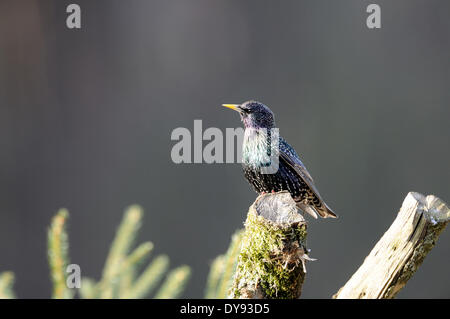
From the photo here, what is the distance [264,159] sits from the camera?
2279mm

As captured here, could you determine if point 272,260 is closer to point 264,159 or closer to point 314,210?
point 264,159

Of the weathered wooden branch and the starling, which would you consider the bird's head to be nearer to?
the starling

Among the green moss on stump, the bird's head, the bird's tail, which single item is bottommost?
the bird's tail

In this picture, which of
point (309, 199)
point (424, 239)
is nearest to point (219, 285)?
point (424, 239)

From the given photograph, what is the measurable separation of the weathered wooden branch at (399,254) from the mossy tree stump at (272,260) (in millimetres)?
141

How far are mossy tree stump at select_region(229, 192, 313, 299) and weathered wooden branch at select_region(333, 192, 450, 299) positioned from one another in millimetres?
141

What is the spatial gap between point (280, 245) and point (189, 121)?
335cm

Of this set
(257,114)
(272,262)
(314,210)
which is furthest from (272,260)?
(314,210)

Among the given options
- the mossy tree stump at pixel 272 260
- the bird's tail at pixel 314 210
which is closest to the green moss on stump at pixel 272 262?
the mossy tree stump at pixel 272 260

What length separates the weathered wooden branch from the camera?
3.65 feet

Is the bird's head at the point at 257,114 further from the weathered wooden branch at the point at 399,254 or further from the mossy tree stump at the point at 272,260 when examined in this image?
the weathered wooden branch at the point at 399,254

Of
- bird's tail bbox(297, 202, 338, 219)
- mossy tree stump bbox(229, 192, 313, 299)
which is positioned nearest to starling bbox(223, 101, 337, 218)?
bird's tail bbox(297, 202, 338, 219)
